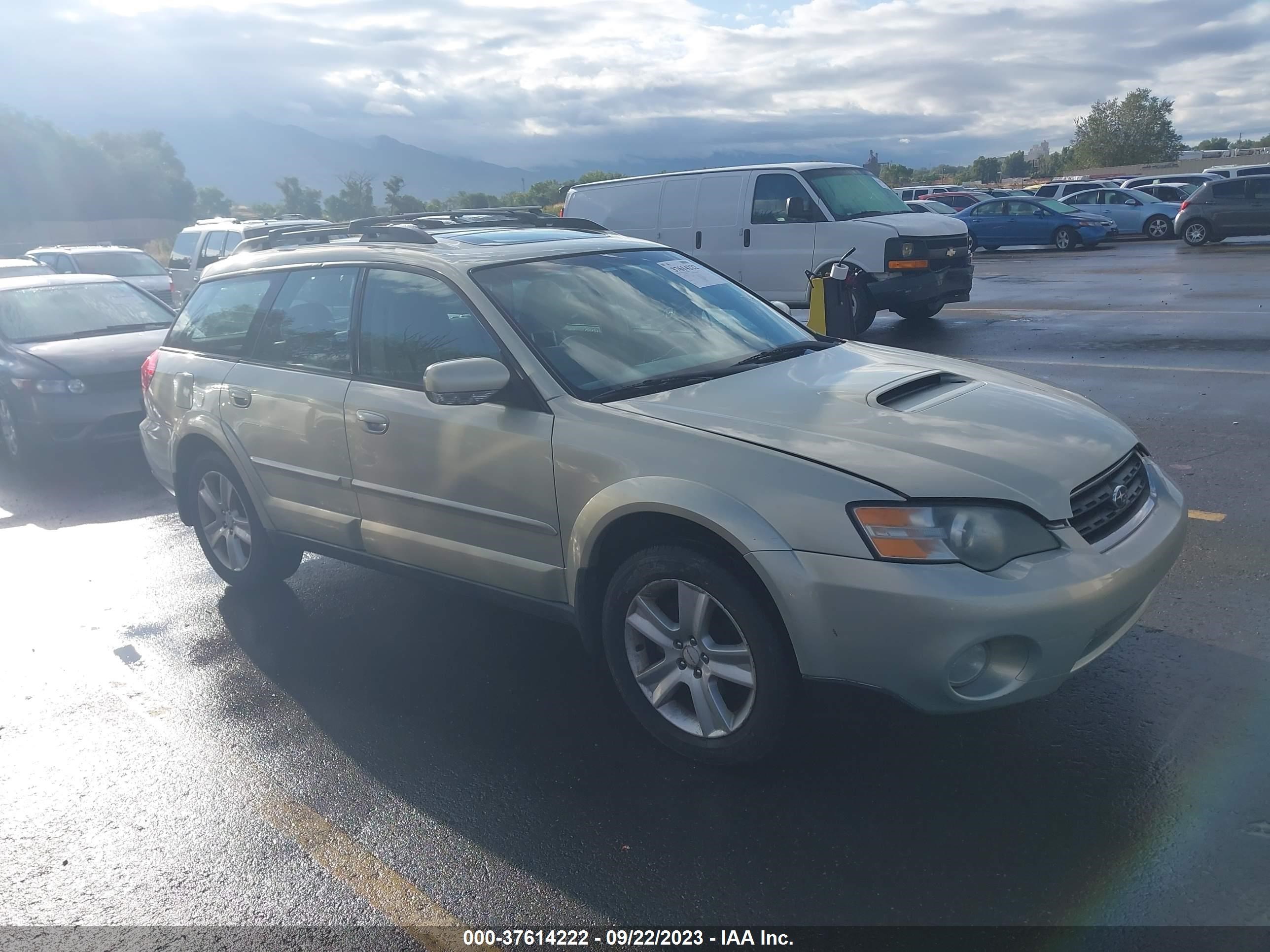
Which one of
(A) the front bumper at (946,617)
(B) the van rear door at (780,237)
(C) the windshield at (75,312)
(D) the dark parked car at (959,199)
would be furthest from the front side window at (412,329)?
(D) the dark parked car at (959,199)

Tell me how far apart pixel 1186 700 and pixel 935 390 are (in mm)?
1451

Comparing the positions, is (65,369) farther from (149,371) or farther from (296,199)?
(296,199)

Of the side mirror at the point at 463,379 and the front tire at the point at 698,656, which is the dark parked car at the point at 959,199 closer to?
the side mirror at the point at 463,379

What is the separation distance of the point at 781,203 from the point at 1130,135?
67431 mm

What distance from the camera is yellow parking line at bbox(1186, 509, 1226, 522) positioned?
17.8 feet

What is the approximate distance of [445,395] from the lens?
12.6 feet

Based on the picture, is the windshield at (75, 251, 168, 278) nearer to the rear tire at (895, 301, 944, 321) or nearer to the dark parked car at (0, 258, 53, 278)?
the dark parked car at (0, 258, 53, 278)

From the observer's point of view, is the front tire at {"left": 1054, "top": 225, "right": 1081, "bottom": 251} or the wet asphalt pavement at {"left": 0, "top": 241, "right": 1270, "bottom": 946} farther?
the front tire at {"left": 1054, "top": 225, "right": 1081, "bottom": 251}

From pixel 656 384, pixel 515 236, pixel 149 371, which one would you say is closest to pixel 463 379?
pixel 656 384

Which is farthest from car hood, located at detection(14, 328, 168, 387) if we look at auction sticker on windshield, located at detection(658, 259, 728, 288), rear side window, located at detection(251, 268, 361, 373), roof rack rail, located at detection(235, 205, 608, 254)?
auction sticker on windshield, located at detection(658, 259, 728, 288)

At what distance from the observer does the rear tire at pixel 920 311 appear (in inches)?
527

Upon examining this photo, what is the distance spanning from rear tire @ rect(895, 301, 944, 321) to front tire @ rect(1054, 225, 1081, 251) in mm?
14596

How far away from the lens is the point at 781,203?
13.0m

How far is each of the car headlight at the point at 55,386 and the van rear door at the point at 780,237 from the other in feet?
25.5
